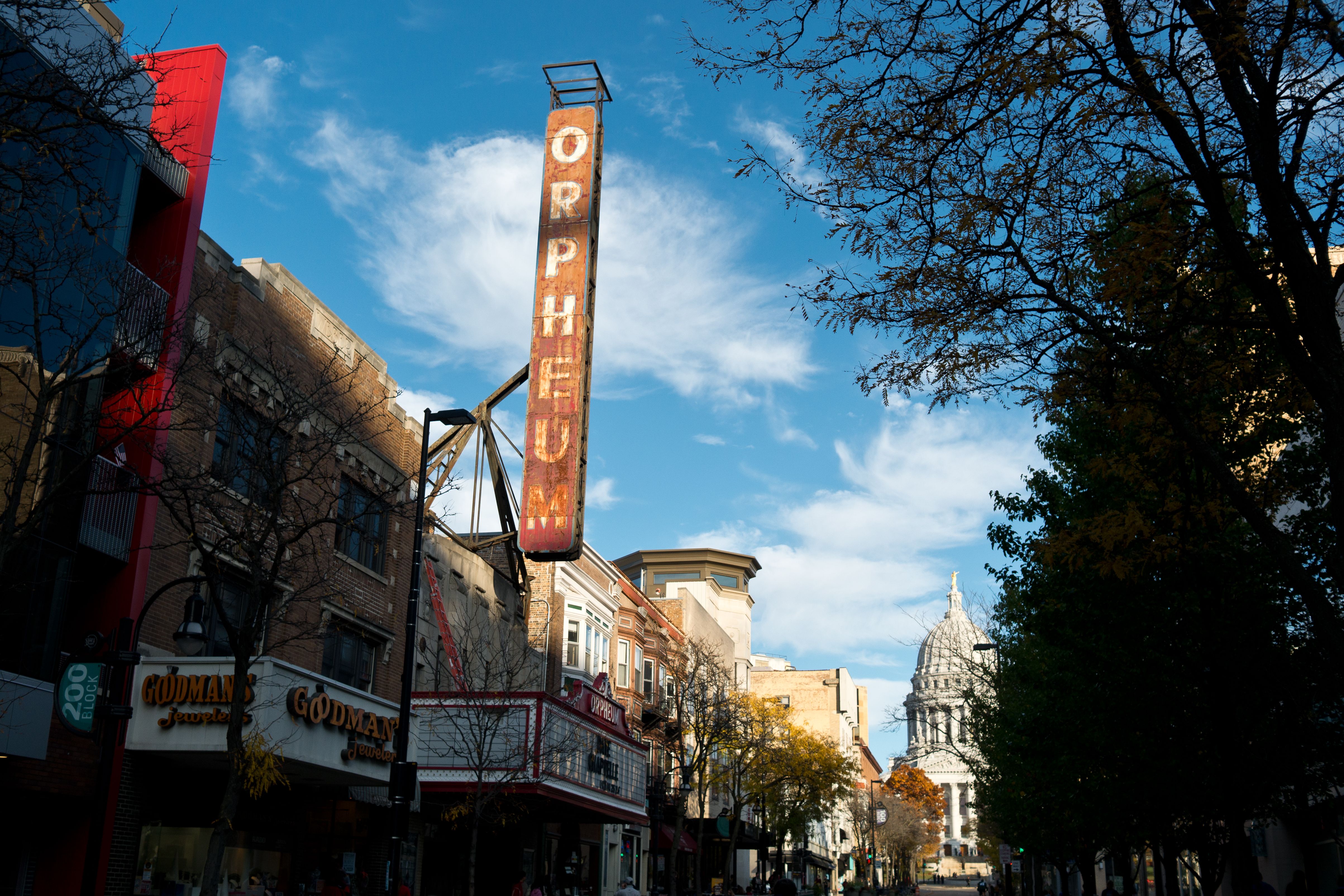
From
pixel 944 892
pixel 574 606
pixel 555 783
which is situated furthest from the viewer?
pixel 944 892

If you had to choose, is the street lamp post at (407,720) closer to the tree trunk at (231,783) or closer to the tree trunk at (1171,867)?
the tree trunk at (231,783)

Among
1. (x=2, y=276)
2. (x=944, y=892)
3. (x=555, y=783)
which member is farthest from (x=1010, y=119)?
(x=944, y=892)

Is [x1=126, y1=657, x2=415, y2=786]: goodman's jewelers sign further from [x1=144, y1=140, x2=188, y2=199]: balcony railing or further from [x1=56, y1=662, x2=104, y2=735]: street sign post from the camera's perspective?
[x1=144, y1=140, x2=188, y2=199]: balcony railing

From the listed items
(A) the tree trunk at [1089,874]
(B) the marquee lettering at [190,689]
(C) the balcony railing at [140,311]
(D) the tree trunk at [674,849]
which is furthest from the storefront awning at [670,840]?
(C) the balcony railing at [140,311]

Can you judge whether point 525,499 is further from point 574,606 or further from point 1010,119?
point 1010,119

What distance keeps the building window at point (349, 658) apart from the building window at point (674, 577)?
55597 millimetres

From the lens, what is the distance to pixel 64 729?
56.0 ft

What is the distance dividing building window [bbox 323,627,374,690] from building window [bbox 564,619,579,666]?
17034 mm

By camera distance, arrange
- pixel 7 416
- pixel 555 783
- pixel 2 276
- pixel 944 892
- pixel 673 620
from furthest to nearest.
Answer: pixel 944 892 → pixel 673 620 → pixel 555 783 → pixel 7 416 → pixel 2 276

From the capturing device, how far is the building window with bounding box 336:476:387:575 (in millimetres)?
26156

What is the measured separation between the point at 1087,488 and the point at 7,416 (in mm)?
18837

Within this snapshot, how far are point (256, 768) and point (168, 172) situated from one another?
11.4 meters

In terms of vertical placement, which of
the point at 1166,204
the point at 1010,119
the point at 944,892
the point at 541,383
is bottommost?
the point at 944,892

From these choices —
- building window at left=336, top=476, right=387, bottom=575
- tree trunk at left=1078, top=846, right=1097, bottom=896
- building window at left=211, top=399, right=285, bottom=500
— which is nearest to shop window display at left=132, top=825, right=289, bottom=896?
building window at left=211, top=399, right=285, bottom=500
